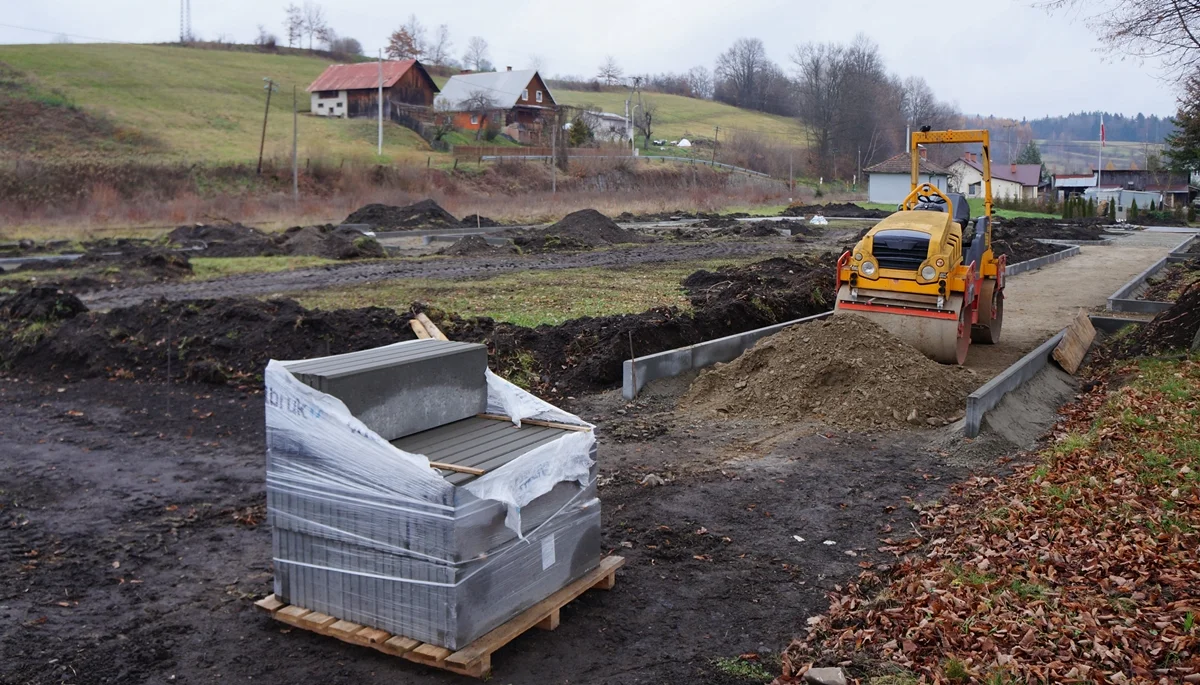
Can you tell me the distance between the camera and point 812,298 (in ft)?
52.9

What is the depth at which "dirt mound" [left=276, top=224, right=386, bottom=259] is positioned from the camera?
26547 mm

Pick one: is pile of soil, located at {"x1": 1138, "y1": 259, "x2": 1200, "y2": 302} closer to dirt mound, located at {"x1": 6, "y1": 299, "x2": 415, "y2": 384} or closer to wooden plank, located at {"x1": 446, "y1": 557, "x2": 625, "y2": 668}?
dirt mound, located at {"x1": 6, "y1": 299, "x2": 415, "y2": 384}

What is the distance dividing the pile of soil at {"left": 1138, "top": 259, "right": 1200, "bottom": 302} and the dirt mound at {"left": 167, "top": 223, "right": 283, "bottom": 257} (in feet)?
73.5

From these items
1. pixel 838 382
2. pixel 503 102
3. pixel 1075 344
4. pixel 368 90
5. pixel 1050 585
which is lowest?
pixel 1050 585

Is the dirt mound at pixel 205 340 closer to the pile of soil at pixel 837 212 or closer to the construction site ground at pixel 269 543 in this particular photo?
the construction site ground at pixel 269 543

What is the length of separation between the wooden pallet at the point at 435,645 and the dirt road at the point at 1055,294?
8.57m

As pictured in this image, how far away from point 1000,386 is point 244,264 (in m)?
20.5

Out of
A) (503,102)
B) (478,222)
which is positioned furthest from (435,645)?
(503,102)

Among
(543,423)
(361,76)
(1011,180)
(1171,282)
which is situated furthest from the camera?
(1011,180)

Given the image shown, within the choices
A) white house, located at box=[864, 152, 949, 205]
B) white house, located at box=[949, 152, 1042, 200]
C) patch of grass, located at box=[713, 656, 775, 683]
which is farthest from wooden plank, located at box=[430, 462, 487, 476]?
white house, located at box=[949, 152, 1042, 200]

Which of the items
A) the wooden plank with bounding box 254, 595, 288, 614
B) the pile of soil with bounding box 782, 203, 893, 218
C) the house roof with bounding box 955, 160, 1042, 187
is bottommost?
the wooden plank with bounding box 254, 595, 288, 614

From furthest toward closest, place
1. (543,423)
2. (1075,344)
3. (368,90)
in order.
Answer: (368,90) → (1075,344) → (543,423)

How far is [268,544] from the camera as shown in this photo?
668cm

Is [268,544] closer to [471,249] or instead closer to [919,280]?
[919,280]
